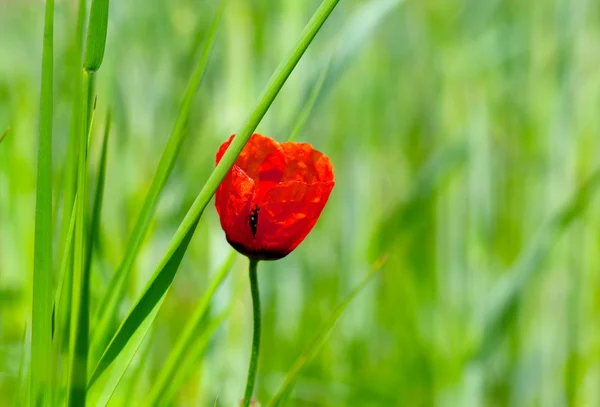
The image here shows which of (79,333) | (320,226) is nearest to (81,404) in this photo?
(79,333)

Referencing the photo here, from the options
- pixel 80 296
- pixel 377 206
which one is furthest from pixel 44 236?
pixel 377 206

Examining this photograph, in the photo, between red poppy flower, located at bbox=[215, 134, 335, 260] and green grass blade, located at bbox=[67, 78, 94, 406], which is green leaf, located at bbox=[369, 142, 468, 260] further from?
green grass blade, located at bbox=[67, 78, 94, 406]

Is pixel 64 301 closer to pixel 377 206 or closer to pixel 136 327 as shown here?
pixel 136 327

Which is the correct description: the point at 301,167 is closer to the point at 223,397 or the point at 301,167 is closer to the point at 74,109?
the point at 74,109

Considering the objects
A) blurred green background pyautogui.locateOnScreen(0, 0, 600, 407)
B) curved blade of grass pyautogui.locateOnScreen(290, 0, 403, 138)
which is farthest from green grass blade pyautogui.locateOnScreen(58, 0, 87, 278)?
blurred green background pyautogui.locateOnScreen(0, 0, 600, 407)

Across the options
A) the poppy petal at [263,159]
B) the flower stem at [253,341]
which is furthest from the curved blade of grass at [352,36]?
the flower stem at [253,341]

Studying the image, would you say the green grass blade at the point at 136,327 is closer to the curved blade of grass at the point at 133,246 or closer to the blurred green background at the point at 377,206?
the curved blade of grass at the point at 133,246
